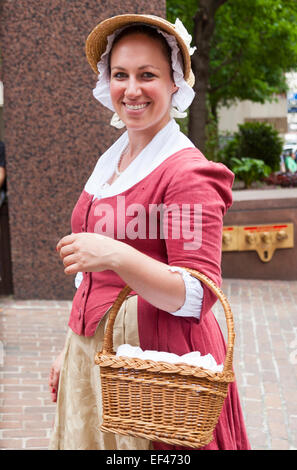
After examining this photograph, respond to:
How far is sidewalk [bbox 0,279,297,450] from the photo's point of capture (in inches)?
176

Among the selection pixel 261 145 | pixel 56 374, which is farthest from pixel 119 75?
pixel 261 145

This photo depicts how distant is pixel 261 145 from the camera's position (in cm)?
1702

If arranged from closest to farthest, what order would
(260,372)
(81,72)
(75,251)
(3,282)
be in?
(75,251) < (260,372) < (81,72) < (3,282)

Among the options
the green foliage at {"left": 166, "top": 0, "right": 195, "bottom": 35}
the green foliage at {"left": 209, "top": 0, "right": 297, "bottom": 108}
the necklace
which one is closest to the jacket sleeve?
the necklace

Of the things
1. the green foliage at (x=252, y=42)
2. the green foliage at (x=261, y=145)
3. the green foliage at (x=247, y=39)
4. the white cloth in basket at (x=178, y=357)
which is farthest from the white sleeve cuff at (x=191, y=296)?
the green foliage at (x=252, y=42)

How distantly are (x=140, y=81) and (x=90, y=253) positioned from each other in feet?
1.91

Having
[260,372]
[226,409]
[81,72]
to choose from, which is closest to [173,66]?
[226,409]

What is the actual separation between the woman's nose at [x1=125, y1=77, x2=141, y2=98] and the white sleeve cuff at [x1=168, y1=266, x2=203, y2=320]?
0.54 m

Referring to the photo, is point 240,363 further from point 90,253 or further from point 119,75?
point 90,253

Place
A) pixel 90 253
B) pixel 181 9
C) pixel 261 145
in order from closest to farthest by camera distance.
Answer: pixel 90 253, pixel 261 145, pixel 181 9

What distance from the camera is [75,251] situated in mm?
1817

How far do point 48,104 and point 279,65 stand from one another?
1356 centimetres

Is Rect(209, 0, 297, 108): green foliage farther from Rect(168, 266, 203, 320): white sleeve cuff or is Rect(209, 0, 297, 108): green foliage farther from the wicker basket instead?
the wicker basket
